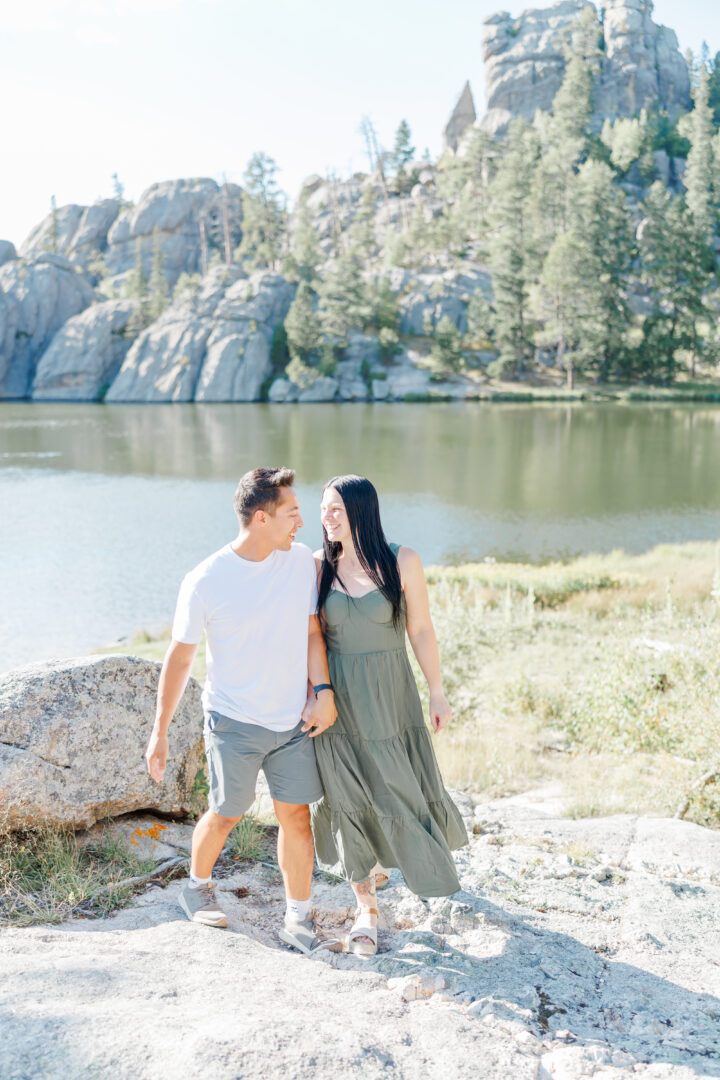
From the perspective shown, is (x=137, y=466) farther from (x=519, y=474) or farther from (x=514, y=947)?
(x=514, y=947)

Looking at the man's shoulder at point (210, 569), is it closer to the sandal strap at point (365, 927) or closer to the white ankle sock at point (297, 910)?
the white ankle sock at point (297, 910)

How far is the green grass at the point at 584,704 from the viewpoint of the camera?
5914 millimetres

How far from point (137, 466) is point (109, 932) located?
111ft

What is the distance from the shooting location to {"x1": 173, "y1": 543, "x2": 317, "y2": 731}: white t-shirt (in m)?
3.27

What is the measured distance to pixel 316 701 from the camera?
335 cm

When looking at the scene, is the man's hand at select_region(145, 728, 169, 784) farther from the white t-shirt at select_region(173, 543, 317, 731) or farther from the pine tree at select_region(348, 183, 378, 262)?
the pine tree at select_region(348, 183, 378, 262)

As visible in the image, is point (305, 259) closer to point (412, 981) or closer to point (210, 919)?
point (210, 919)

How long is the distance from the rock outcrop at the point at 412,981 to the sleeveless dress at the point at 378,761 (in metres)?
0.35

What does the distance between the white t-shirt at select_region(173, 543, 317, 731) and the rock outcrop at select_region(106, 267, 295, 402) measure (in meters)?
66.6

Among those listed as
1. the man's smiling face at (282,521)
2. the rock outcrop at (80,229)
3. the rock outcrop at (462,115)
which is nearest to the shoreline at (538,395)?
the man's smiling face at (282,521)

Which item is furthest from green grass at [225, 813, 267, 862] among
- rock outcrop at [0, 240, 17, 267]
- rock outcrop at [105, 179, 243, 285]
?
rock outcrop at [0, 240, 17, 267]

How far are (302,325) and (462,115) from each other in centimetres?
6468

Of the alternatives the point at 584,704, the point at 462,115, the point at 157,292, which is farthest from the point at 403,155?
the point at 584,704

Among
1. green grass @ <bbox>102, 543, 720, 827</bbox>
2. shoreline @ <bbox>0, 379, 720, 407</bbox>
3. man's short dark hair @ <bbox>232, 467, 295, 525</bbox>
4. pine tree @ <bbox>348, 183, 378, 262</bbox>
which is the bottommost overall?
green grass @ <bbox>102, 543, 720, 827</bbox>
